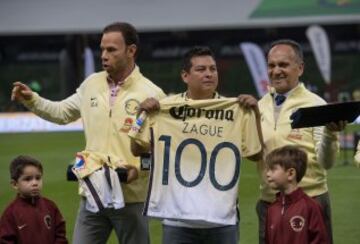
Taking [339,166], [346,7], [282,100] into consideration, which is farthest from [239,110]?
[346,7]

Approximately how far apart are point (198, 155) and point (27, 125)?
20911 mm

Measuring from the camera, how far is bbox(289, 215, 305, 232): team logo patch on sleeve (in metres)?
4.69

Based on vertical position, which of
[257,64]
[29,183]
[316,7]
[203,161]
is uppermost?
[316,7]

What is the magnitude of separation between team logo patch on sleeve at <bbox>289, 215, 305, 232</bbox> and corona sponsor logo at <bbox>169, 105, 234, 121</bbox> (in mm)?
720

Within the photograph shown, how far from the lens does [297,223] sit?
4.70 m

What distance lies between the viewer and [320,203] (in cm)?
511

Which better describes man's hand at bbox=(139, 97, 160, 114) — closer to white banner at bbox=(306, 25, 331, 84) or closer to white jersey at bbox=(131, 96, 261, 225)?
white jersey at bbox=(131, 96, 261, 225)

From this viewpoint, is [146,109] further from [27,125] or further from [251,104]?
[27,125]

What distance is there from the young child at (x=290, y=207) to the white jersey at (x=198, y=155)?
19 centimetres

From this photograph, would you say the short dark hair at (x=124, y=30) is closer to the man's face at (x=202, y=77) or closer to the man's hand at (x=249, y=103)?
the man's face at (x=202, y=77)

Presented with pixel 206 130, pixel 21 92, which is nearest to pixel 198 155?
pixel 206 130

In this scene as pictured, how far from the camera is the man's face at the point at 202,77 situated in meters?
4.91

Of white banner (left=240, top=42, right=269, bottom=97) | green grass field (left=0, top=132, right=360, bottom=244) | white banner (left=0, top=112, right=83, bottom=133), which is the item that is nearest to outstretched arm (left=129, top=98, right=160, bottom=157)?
green grass field (left=0, top=132, right=360, bottom=244)

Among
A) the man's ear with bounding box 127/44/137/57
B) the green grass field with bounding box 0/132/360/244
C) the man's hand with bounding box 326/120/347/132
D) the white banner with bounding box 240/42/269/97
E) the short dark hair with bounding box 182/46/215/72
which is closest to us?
the man's hand with bounding box 326/120/347/132
